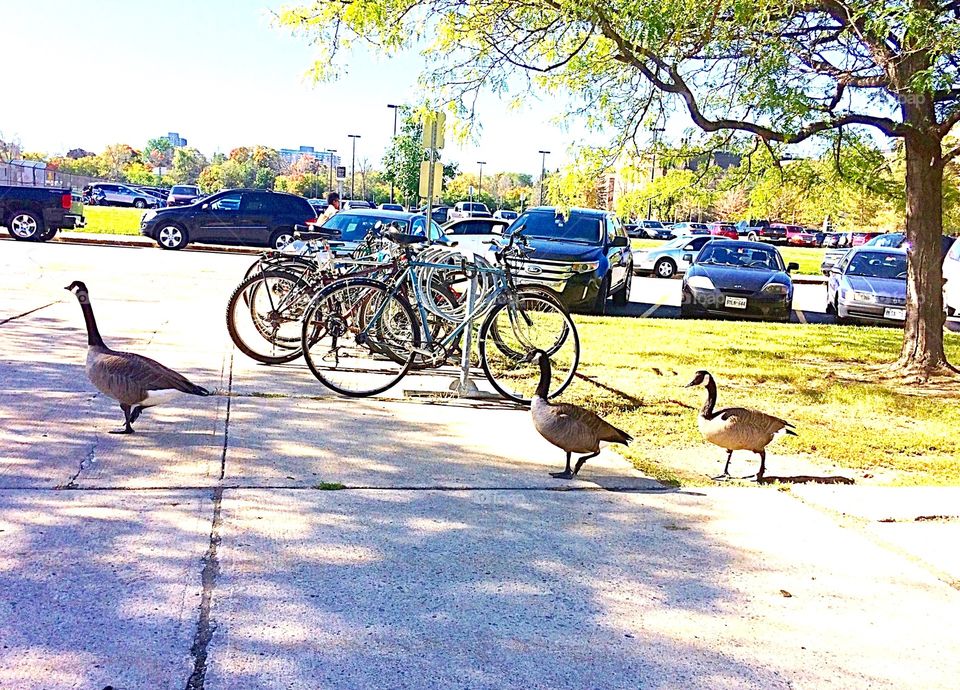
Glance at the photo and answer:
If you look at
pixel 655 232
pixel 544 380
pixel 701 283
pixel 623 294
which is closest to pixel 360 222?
pixel 623 294

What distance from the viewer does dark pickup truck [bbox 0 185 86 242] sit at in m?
23.9

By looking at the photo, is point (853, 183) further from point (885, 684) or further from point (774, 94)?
point (885, 684)

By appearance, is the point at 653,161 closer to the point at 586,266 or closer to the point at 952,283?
the point at 586,266

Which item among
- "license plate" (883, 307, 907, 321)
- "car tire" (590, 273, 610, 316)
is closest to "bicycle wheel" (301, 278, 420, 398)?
"car tire" (590, 273, 610, 316)

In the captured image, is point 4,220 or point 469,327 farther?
point 4,220

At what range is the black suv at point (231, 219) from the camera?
25.7 metres

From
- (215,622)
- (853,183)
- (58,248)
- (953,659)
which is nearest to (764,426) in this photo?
(953,659)

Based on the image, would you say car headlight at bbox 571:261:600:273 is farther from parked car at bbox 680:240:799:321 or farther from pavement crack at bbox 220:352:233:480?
pavement crack at bbox 220:352:233:480

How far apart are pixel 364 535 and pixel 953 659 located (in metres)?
2.54

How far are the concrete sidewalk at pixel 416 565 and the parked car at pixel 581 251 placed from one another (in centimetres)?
812

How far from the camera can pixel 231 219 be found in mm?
26328

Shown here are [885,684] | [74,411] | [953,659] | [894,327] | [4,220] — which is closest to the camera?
[885,684]

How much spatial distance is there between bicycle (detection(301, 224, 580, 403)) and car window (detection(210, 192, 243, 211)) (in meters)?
19.3

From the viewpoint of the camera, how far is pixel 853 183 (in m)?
10.5
